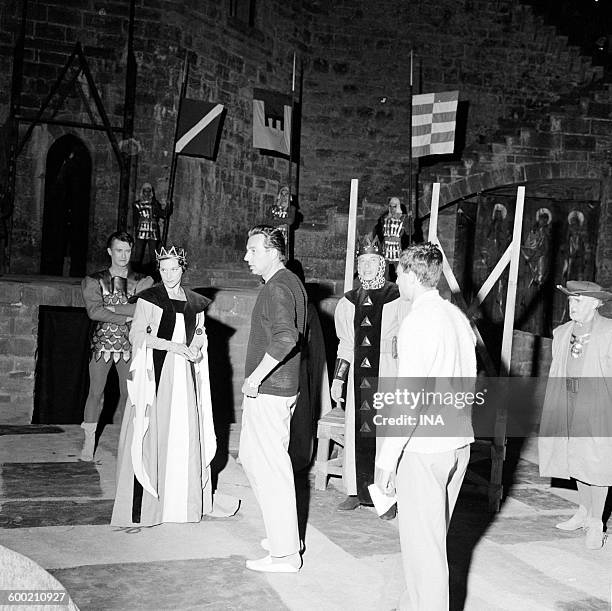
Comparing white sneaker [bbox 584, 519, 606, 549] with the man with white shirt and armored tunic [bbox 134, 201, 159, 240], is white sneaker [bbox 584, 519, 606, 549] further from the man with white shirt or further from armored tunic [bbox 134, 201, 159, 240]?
armored tunic [bbox 134, 201, 159, 240]

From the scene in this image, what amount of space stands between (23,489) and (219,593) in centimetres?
216

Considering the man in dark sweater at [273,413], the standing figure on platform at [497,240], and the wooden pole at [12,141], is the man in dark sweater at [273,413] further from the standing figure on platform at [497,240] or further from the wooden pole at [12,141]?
the standing figure on platform at [497,240]

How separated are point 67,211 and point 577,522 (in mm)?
11111

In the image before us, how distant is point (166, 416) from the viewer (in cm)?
503

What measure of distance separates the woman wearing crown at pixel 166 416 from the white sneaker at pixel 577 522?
87.3 inches

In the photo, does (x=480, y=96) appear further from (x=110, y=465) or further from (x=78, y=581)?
(x=78, y=581)

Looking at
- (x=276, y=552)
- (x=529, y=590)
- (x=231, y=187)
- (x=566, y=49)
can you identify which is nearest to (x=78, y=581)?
(x=276, y=552)

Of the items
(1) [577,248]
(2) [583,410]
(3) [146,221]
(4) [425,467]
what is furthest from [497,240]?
(4) [425,467]

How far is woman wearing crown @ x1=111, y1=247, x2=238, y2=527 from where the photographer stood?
193 inches

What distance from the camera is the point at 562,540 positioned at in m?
5.16

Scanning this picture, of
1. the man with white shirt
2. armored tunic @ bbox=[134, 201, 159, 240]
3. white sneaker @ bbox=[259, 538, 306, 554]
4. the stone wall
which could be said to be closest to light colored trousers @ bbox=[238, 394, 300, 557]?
white sneaker @ bbox=[259, 538, 306, 554]

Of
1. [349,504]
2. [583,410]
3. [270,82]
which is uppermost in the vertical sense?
[270,82]

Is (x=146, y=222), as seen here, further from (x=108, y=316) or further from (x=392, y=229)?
(x=108, y=316)

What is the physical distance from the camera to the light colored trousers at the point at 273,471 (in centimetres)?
423
